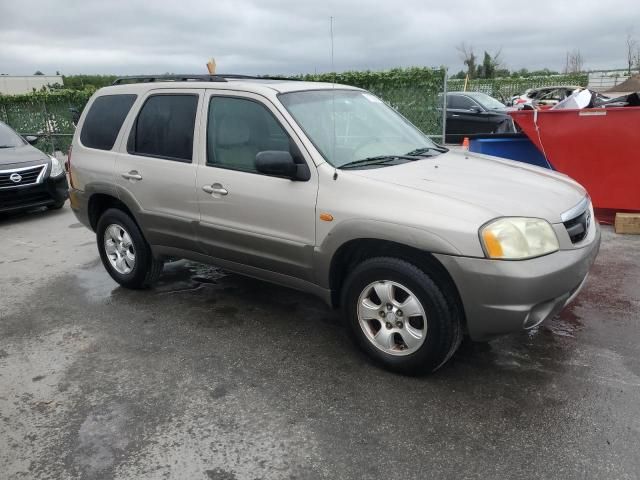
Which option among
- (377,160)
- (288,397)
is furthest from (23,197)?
(288,397)

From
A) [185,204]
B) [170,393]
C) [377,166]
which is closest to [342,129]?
[377,166]

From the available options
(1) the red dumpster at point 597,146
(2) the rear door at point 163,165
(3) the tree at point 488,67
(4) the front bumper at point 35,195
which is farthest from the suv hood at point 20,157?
(3) the tree at point 488,67

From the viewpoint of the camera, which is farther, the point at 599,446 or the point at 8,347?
the point at 8,347

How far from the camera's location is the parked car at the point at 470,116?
1474 cm

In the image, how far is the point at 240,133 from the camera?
3.94 metres

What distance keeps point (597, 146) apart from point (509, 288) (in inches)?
172

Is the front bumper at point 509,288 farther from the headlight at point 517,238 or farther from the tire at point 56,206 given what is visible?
the tire at point 56,206

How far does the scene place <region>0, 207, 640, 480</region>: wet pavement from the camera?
2625 millimetres

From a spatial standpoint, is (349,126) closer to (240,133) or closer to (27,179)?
(240,133)

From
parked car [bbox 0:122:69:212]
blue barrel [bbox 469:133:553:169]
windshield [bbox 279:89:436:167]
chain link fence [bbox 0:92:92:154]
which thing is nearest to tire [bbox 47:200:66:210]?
parked car [bbox 0:122:69:212]

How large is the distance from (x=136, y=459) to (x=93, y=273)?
3400 millimetres

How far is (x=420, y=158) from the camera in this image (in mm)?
3902

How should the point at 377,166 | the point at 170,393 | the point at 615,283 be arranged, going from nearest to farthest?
1. the point at 170,393
2. the point at 377,166
3. the point at 615,283

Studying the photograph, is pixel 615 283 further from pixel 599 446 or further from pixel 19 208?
pixel 19 208
